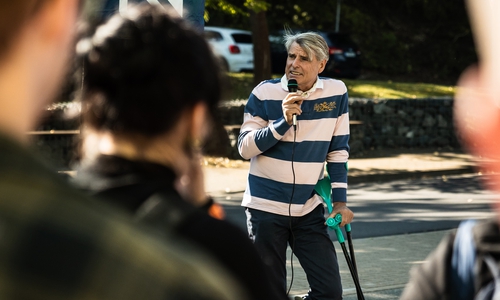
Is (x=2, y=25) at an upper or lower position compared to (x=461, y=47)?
lower

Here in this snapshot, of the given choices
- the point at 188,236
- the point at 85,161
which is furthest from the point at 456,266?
the point at 85,161

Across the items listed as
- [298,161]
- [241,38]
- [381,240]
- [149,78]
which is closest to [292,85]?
[298,161]

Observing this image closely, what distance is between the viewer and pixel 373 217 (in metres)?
10.8

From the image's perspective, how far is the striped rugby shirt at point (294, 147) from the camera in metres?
5.20

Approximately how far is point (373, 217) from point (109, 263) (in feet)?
33.3

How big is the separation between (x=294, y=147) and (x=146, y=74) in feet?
12.5

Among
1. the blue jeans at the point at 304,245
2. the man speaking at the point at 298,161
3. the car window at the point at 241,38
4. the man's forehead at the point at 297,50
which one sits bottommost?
the blue jeans at the point at 304,245

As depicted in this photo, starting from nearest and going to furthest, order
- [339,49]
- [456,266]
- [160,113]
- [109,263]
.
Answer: [109,263], [160,113], [456,266], [339,49]

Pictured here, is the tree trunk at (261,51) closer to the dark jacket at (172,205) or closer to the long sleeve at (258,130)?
the long sleeve at (258,130)

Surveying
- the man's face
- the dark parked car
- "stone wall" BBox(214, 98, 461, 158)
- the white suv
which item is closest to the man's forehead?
the man's face

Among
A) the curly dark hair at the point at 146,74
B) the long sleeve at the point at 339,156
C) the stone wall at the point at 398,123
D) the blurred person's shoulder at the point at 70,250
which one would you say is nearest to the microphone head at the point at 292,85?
the long sleeve at the point at 339,156

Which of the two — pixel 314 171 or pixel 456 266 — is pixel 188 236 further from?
pixel 314 171

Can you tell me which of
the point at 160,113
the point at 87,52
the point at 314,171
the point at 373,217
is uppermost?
the point at 87,52

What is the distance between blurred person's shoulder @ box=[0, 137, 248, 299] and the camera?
0.76m
